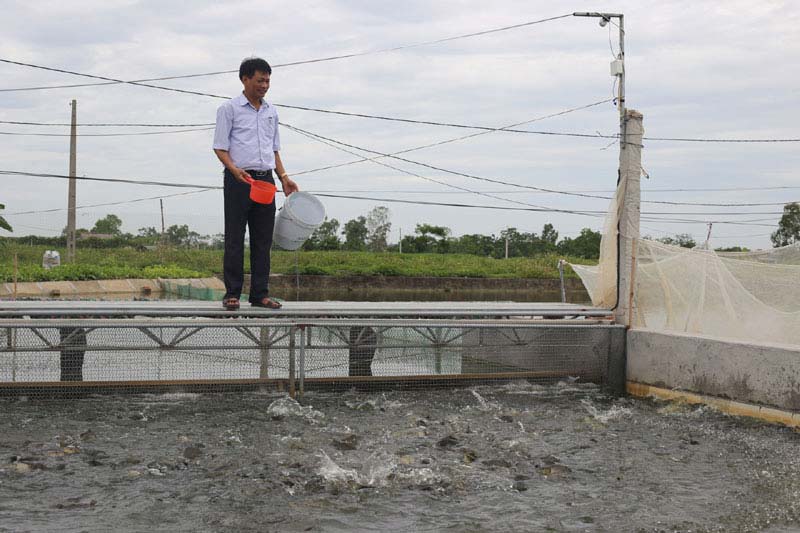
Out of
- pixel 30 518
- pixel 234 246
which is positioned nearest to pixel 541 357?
pixel 234 246

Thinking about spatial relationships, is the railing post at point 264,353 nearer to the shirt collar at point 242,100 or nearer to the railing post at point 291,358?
the railing post at point 291,358

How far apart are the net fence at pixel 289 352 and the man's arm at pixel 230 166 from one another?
143 centimetres

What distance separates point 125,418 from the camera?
28.2 feet

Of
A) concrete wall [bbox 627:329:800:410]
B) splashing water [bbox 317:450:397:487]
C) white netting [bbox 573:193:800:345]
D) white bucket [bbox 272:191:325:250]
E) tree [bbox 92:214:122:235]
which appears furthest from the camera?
tree [bbox 92:214:122:235]

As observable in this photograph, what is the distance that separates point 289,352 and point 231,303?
0.88 meters

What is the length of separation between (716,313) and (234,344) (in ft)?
17.7

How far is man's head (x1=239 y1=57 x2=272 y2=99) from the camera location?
8938 millimetres

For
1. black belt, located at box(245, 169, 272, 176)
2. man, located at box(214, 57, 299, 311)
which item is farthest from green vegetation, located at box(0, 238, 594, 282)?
black belt, located at box(245, 169, 272, 176)

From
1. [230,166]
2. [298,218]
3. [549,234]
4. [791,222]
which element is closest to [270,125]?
[230,166]

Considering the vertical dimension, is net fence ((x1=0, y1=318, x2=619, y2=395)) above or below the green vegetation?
below

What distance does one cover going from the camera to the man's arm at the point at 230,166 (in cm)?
897

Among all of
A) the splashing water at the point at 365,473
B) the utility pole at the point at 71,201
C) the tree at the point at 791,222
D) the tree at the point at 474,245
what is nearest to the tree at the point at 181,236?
the utility pole at the point at 71,201

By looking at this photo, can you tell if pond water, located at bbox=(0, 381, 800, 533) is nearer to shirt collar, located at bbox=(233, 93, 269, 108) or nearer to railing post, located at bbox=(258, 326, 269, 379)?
railing post, located at bbox=(258, 326, 269, 379)

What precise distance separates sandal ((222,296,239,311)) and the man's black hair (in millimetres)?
2265
